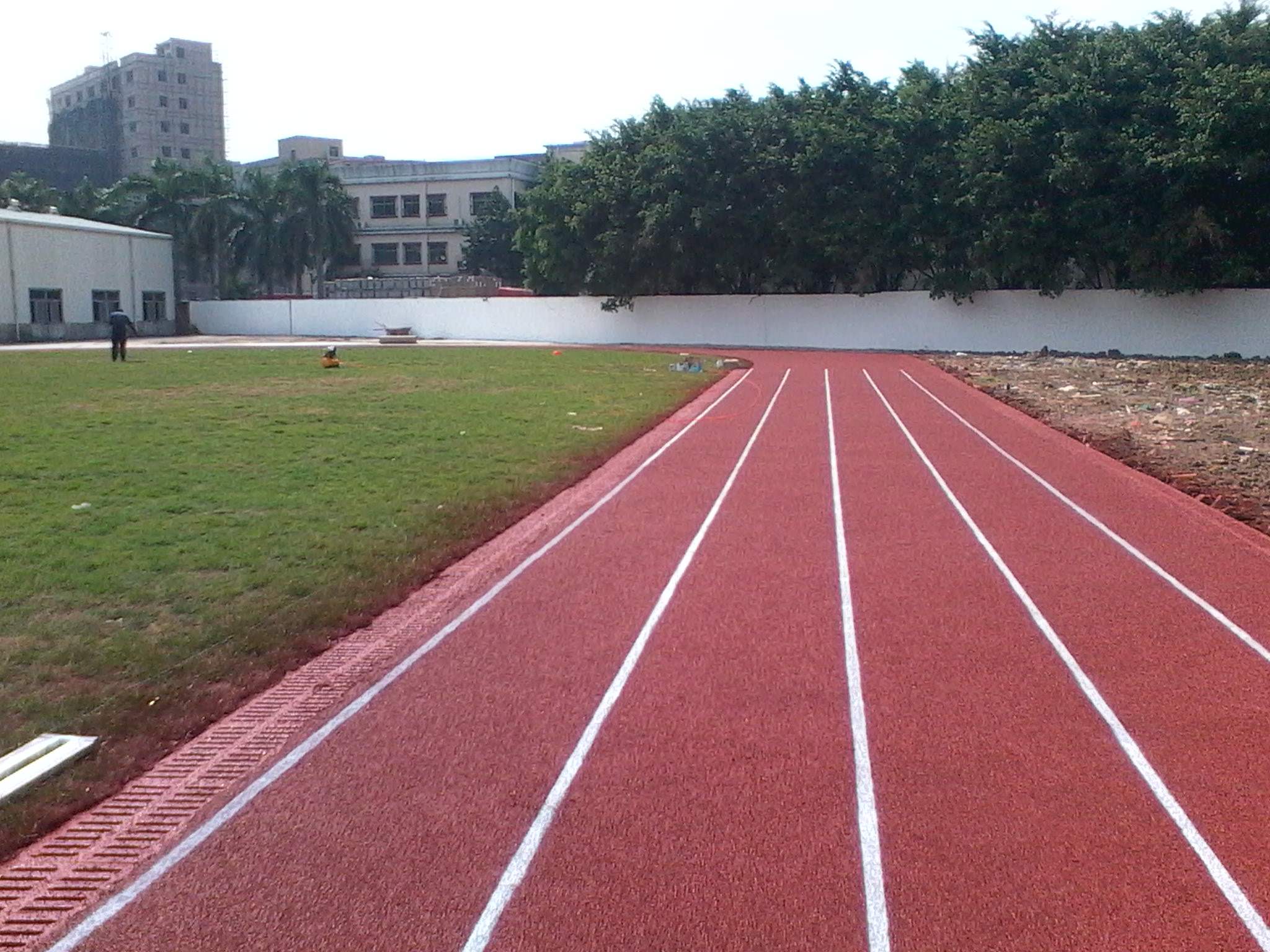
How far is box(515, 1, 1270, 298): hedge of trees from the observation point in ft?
116

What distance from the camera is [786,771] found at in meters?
5.43

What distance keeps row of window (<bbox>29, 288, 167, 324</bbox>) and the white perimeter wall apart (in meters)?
0.18

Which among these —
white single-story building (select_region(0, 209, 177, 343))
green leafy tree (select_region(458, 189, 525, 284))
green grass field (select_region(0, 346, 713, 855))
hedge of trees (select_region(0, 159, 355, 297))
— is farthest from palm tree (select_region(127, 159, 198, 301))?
green grass field (select_region(0, 346, 713, 855))

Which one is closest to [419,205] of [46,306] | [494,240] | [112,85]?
[494,240]

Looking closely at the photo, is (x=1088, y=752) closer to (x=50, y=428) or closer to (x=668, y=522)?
(x=668, y=522)

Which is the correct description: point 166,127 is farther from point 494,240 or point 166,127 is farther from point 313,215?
point 494,240

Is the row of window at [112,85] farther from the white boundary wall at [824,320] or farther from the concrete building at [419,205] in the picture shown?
the white boundary wall at [824,320]

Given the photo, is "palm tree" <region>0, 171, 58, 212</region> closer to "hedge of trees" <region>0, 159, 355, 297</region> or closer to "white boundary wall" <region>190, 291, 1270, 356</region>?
"hedge of trees" <region>0, 159, 355, 297</region>

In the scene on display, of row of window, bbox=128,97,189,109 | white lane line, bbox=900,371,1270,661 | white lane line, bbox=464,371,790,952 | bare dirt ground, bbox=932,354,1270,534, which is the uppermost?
row of window, bbox=128,97,189,109

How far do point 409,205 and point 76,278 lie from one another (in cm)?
2585

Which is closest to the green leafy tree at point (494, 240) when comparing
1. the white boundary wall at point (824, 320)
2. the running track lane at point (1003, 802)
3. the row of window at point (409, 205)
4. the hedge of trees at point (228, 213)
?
the row of window at point (409, 205)

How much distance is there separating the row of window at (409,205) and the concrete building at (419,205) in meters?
0.04

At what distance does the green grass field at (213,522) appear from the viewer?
20.5 ft

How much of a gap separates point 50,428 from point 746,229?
32383mm
